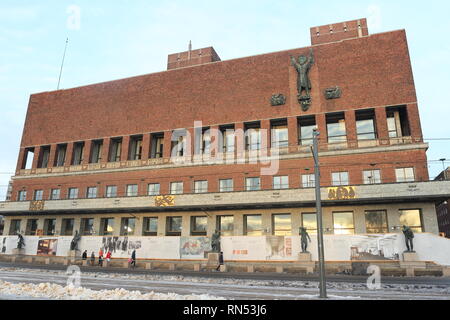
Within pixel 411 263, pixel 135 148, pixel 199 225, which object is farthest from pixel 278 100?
pixel 411 263

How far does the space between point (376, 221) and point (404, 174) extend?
5.11m

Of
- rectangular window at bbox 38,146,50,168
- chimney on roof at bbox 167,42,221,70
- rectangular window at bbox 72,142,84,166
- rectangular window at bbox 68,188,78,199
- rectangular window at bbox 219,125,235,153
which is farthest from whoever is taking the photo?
chimney on roof at bbox 167,42,221,70

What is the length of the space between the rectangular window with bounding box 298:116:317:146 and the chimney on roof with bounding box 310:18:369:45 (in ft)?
44.9

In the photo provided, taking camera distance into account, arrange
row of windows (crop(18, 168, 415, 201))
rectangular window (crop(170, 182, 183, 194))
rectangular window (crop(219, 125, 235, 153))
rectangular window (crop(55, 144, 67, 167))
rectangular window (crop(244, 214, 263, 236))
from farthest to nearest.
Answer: rectangular window (crop(55, 144, 67, 167)), rectangular window (crop(219, 125, 235, 153)), rectangular window (crop(170, 182, 183, 194)), rectangular window (crop(244, 214, 263, 236)), row of windows (crop(18, 168, 415, 201))

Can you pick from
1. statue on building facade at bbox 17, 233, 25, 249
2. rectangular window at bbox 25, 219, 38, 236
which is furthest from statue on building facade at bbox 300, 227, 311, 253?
statue on building facade at bbox 17, 233, 25, 249

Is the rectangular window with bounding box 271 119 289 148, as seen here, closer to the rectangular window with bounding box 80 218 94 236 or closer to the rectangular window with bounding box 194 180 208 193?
the rectangular window with bounding box 194 180 208 193

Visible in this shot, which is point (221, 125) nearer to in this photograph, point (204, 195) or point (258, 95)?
point (258, 95)

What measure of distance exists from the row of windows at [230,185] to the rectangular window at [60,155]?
174 inches

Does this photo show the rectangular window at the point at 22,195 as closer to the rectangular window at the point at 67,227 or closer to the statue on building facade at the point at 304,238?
the rectangular window at the point at 67,227

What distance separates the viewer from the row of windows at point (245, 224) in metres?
29.8

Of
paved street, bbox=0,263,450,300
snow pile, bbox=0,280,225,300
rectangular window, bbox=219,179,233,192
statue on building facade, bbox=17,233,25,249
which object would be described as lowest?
paved street, bbox=0,263,450,300

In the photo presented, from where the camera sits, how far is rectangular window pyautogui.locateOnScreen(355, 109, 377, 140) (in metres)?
34.3

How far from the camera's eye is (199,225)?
35.6 meters

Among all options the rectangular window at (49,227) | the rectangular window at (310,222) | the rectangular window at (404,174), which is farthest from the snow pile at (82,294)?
the rectangular window at (49,227)
